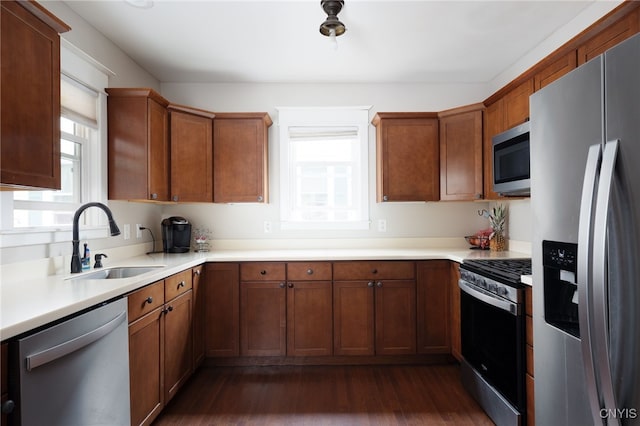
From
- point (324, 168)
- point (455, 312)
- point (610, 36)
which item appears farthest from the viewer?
point (324, 168)

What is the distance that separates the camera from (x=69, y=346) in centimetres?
119

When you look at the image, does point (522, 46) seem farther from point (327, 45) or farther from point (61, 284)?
point (61, 284)

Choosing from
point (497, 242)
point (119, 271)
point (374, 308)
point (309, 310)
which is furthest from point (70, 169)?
point (497, 242)

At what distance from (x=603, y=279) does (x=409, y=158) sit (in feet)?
7.05

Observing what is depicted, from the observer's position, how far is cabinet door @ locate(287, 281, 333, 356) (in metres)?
2.61

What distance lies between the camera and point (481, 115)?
2744 millimetres

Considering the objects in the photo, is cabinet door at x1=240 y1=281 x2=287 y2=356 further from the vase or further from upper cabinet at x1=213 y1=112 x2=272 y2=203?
the vase

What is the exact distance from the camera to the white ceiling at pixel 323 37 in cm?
212

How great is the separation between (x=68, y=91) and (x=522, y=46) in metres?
3.37

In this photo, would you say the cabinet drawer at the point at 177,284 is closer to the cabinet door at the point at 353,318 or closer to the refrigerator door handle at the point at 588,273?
the cabinet door at the point at 353,318

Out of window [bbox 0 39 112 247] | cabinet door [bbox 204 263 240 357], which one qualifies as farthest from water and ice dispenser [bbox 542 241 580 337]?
window [bbox 0 39 112 247]

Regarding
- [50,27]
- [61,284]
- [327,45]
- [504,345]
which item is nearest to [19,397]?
[61,284]

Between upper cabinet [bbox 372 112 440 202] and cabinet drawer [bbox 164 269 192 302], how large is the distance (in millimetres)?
1778

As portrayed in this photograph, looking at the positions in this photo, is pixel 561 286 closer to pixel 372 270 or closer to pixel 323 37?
pixel 372 270
